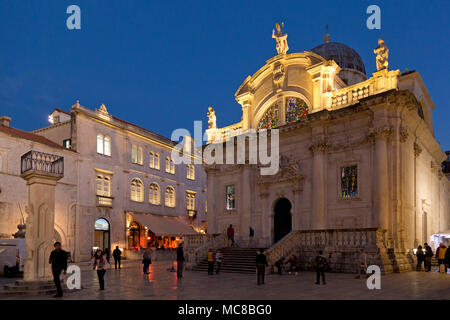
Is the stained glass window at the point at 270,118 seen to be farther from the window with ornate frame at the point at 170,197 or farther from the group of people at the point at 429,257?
the window with ornate frame at the point at 170,197

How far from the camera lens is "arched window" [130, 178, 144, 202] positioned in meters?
40.7

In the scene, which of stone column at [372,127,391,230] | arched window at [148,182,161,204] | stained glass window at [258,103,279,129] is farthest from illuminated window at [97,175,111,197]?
stone column at [372,127,391,230]

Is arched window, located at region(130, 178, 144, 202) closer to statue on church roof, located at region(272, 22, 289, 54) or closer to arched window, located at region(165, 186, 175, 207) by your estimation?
arched window, located at region(165, 186, 175, 207)

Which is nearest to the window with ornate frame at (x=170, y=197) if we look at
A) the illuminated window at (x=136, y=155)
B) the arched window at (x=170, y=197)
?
the arched window at (x=170, y=197)

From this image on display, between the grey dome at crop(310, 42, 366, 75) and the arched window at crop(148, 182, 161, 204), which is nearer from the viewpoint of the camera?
the grey dome at crop(310, 42, 366, 75)

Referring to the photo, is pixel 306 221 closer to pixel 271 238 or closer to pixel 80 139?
pixel 271 238

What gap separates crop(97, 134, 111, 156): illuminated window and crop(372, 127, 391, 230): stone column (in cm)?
2490

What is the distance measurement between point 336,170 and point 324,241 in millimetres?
4850

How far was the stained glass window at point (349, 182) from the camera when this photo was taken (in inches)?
913

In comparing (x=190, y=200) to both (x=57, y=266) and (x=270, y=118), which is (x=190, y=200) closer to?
(x=270, y=118)

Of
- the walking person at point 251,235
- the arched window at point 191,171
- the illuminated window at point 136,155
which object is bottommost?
the walking person at point 251,235
